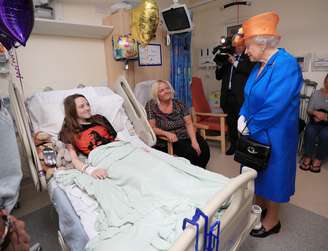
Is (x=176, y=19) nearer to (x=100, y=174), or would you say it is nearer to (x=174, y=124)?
(x=174, y=124)

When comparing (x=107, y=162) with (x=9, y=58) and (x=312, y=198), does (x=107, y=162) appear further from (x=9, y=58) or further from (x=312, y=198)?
(x=312, y=198)

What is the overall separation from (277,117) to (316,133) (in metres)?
1.66

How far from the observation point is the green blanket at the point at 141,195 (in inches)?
35.8

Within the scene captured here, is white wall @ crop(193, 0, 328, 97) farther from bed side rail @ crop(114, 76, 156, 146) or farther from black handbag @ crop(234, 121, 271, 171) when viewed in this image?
bed side rail @ crop(114, 76, 156, 146)

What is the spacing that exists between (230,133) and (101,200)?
2.26 m

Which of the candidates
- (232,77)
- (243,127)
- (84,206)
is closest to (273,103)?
(243,127)

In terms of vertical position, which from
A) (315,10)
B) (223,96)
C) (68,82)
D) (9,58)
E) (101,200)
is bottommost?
(101,200)

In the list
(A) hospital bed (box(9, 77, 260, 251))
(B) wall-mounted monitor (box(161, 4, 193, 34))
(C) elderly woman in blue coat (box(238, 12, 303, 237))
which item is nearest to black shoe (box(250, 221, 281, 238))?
(C) elderly woman in blue coat (box(238, 12, 303, 237))

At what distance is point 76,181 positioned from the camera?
1.38 metres

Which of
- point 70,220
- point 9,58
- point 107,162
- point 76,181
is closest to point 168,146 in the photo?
point 107,162

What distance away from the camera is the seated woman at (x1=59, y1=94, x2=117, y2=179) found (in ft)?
5.57

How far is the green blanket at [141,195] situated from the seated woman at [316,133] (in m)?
1.94

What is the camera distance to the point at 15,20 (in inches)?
48.0

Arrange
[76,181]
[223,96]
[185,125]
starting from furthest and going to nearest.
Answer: [223,96]
[185,125]
[76,181]
